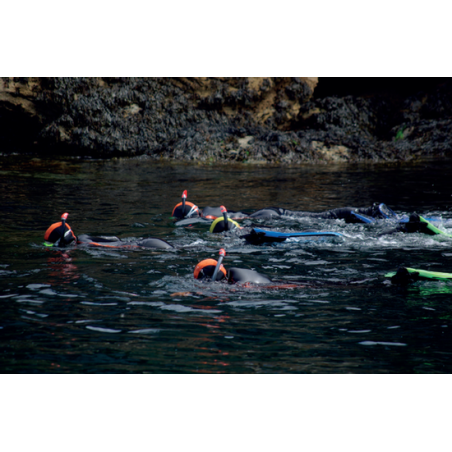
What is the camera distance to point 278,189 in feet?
46.8

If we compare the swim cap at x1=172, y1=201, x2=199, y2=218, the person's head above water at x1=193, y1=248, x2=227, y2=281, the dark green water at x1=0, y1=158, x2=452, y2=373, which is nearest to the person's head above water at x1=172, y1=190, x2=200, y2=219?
the swim cap at x1=172, y1=201, x2=199, y2=218

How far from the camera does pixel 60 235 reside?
776 cm

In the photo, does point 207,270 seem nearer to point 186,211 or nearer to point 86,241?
point 86,241

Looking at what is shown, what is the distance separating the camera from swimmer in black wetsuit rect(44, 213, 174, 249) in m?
7.76

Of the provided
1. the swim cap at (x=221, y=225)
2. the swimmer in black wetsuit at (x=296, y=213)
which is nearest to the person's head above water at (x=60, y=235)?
the swim cap at (x=221, y=225)

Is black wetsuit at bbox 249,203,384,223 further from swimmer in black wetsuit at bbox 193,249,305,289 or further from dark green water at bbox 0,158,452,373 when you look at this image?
swimmer in black wetsuit at bbox 193,249,305,289

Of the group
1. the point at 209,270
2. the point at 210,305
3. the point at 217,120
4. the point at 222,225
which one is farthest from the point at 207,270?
the point at 217,120

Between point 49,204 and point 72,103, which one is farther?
point 72,103

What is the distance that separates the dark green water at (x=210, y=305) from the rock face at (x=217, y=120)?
10607mm

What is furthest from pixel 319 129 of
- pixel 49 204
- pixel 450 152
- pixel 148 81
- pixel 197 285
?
pixel 197 285

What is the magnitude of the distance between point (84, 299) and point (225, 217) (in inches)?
136

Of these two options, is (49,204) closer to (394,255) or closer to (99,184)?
(99,184)

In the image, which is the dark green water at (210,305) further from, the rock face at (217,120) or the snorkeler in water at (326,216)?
the rock face at (217,120)

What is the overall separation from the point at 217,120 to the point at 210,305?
59.5 feet
